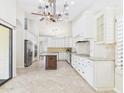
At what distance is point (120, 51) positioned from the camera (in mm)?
4000

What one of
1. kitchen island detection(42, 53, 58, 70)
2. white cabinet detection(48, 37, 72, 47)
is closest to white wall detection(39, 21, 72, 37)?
white cabinet detection(48, 37, 72, 47)

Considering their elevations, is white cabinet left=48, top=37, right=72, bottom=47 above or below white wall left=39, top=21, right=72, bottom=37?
below

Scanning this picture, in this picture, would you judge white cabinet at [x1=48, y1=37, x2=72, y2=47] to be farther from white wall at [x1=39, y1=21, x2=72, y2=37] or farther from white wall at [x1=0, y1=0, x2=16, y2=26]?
white wall at [x1=0, y1=0, x2=16, y2=26]

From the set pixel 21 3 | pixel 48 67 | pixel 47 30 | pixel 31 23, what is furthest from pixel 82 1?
pixel 47 30

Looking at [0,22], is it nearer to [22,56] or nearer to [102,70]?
[102,70]

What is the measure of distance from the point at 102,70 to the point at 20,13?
590 centimetres

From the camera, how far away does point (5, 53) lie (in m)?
5.91

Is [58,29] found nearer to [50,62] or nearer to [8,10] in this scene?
[50,62]

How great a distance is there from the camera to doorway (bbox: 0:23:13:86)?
5824 millimetres

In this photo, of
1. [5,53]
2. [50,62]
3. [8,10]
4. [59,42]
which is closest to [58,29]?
[59,42]

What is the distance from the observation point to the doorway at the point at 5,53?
5824 millimetres

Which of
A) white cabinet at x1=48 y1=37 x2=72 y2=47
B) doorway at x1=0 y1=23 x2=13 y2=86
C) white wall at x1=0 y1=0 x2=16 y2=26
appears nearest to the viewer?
white wall at x1=0 y1=0 x2=16 y2=26

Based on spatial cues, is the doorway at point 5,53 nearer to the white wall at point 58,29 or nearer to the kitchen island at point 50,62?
the kitchen island at point 50,62

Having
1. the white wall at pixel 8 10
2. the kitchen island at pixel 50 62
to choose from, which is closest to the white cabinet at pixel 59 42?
the kitchen island at pixel 50 62
